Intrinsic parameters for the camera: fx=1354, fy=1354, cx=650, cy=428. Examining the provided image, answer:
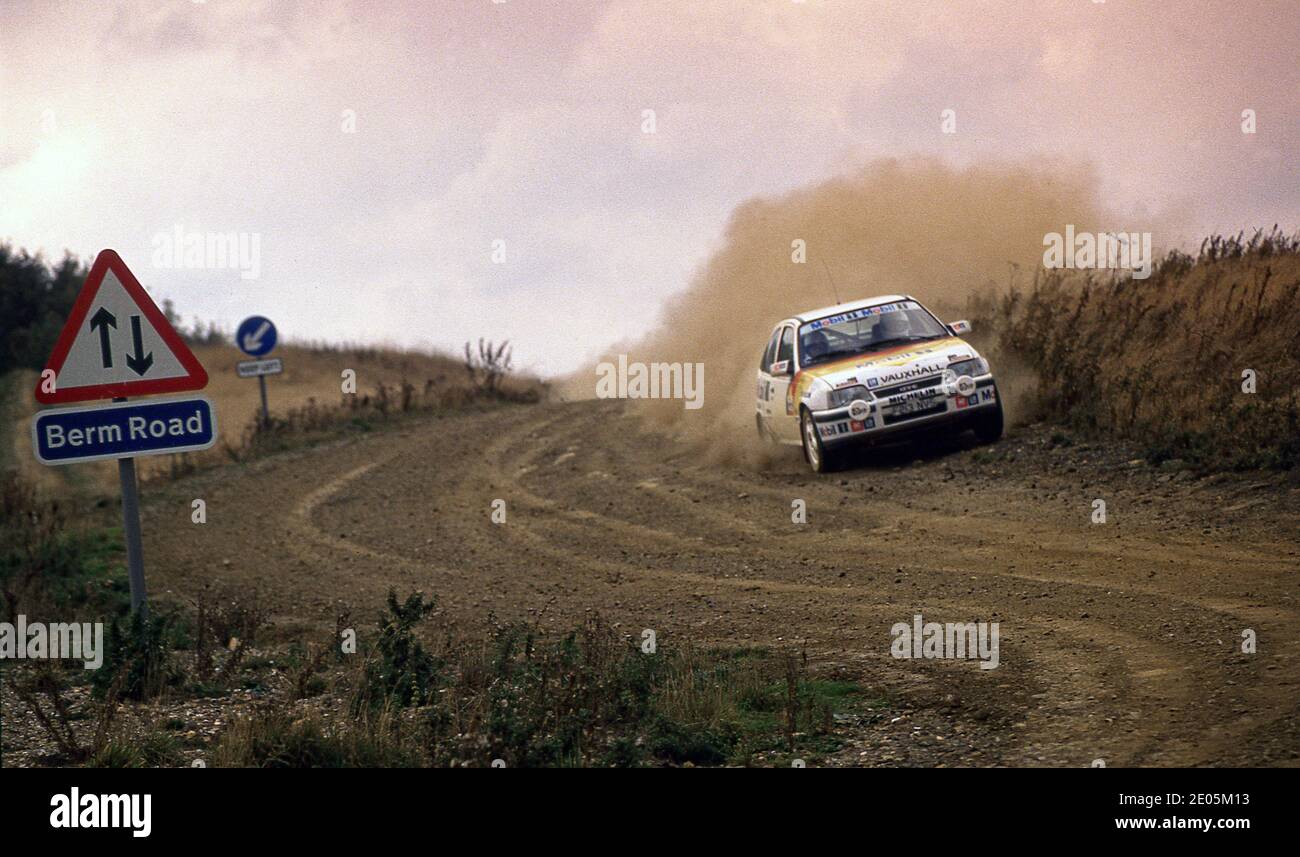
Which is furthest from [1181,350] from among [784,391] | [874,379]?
[784,391]

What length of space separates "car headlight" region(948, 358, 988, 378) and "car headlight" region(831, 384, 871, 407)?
1.01 meters

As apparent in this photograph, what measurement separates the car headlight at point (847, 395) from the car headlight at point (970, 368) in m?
1.01

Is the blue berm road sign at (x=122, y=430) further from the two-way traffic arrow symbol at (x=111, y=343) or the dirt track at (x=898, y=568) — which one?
the dirt track at (x=898, y=568)

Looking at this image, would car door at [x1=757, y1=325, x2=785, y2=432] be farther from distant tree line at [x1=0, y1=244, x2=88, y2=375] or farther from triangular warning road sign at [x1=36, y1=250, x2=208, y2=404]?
distant tree line at [x1=0, y1=244, x2=88, y2=375]

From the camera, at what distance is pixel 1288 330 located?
47.1ft

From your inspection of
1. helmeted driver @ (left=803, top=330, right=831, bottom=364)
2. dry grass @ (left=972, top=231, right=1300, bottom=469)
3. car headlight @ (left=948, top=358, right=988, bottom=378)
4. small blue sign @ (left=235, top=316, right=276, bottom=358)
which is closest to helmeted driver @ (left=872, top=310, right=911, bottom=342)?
helmeted driver @ (left=803, top=330, right=831, bottom=364)

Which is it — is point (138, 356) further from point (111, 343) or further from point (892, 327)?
point (892, 327)

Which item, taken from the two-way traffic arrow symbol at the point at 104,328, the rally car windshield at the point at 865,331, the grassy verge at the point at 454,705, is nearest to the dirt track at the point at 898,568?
the grassy verge at the point at 454,705

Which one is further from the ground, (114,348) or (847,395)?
(847,395)

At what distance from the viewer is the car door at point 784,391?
1662cm

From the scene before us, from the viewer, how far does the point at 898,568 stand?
36.9 ft

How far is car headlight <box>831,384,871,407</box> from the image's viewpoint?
1533cm

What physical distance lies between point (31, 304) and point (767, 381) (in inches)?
1641
